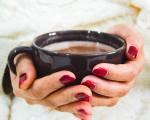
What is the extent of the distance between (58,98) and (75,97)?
3cm

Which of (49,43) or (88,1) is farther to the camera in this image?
(88,1)

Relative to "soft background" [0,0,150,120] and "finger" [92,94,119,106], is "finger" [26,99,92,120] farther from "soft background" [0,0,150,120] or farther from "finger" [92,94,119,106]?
"soft background" [0,0,150,120]

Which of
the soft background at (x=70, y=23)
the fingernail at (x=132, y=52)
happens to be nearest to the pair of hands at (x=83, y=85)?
the fingernail at (x=132, y=52)

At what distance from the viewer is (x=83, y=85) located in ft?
1.35

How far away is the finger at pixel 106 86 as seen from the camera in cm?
41

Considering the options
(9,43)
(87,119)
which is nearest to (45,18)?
(9,43)

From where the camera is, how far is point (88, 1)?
782 millimetres

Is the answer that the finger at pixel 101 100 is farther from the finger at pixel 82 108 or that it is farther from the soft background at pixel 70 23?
the soft background at pixel 70 23

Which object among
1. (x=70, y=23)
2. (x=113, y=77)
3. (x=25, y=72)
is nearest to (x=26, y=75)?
(x=25, y=72)

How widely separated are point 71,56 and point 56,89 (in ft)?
0.24

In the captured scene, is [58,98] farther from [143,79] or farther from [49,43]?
[143,79]

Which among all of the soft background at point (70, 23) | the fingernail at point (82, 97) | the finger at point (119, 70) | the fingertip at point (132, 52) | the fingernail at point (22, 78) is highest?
the fingertip at point (132, 52)

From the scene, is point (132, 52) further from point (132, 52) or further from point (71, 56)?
point (71, 56)

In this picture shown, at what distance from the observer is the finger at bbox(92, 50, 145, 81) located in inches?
16.2
